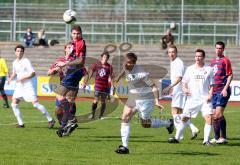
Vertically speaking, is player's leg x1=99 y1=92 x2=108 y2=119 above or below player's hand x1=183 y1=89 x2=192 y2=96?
below

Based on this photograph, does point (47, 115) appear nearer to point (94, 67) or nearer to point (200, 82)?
point (94, 67)

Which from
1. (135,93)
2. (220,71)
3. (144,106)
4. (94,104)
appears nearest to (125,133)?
(144,106)

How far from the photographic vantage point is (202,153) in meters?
14.5

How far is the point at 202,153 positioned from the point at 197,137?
11.9ft

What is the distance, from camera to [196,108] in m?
15.9

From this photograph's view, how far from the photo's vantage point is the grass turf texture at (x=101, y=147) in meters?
13.2

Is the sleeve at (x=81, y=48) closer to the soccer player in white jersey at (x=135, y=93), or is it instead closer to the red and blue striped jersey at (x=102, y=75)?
the soccer player in white jersey at (x=135, y=93)

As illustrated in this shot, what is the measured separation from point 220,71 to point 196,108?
1.24m

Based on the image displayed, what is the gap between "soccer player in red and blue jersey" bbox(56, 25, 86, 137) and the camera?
17.0m

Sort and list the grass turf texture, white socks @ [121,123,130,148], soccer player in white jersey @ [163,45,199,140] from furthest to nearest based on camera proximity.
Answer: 1. soccer player in white jersey @ [163,45,199,140]
2. white socks @ [121,123,130,148]
3. the grass turf texture

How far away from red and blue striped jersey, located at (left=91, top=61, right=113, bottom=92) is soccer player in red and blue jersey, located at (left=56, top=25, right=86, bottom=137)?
6.85 metres

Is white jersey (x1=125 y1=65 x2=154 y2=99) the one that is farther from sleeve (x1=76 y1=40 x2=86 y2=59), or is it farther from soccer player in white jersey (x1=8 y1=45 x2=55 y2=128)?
soccer player in white jersey (x1=8 y1=45 x2=55 y2=128)

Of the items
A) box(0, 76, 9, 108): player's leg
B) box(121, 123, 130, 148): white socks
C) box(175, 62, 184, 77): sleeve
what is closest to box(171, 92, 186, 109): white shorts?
box(175, 62, 184, 77): sleeve

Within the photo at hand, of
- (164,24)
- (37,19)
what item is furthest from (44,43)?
(164,24)
